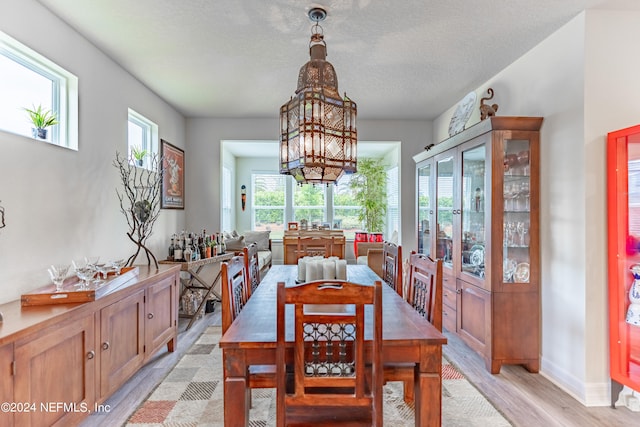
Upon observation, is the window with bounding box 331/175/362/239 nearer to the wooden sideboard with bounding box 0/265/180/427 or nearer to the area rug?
the area rug

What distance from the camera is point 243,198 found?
734 cm

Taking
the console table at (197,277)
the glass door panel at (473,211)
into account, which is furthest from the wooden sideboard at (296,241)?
the glass door panel at (473,211)

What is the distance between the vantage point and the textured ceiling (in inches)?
88.3

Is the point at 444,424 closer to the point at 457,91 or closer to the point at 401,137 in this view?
the point at 457,91

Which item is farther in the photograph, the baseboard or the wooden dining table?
the baseboard

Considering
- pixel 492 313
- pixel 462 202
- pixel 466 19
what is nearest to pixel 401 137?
pixel 462 202

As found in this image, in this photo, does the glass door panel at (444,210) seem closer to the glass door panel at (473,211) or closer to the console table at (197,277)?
the glass door panel at (473,211)

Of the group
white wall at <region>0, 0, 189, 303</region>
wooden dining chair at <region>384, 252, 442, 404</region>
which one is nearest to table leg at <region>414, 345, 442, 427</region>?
wooden dining chair at <region>384, 252, 442, 404</region>

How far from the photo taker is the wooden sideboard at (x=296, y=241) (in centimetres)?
459

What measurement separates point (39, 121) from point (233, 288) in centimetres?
181

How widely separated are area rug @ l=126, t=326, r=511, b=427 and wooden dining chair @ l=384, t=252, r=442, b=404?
0.77ft

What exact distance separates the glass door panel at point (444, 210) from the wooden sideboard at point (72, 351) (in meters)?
2.98

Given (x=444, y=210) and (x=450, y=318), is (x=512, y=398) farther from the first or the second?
(x=444, y=210)

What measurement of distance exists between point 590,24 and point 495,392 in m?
2.77
